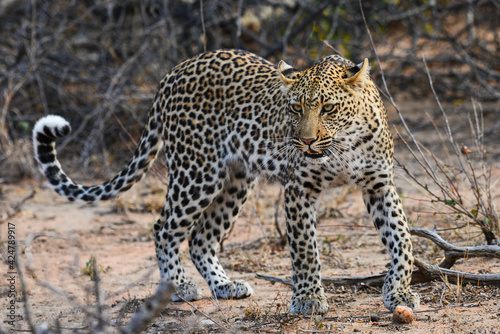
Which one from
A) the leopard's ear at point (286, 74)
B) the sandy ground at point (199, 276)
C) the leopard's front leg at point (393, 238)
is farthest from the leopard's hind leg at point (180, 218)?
the leopard's front leg at point (393, 238)

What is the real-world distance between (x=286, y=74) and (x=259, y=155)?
0.68m

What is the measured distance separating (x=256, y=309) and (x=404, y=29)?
34.1 feet

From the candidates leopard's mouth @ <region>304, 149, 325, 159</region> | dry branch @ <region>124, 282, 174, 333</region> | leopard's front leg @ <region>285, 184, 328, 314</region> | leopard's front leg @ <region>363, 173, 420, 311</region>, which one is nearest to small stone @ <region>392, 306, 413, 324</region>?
leopard's front leg @ <region>363, 173, 420, 311</region>

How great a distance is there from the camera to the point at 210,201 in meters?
5.81

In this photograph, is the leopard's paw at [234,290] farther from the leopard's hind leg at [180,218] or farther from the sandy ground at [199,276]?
the leopard's hind leg at [180,218]

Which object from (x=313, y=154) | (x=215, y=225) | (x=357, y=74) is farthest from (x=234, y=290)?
(x=357, y=74)

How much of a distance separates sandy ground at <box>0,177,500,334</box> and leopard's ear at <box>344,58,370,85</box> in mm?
1423

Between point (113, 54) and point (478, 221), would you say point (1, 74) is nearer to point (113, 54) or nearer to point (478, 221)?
point (113, 54)

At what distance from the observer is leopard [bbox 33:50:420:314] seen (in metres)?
4.86

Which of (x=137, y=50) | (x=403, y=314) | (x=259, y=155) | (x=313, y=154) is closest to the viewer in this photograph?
(x=403, y=314)

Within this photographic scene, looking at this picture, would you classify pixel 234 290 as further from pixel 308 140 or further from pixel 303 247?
pixel 308 140

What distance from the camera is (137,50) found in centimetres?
1089

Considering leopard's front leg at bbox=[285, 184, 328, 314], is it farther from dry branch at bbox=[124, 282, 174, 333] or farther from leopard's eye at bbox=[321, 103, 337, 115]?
dry branch at bbox=[124, 282, 174, 333]

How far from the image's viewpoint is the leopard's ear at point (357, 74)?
15.9 ft
